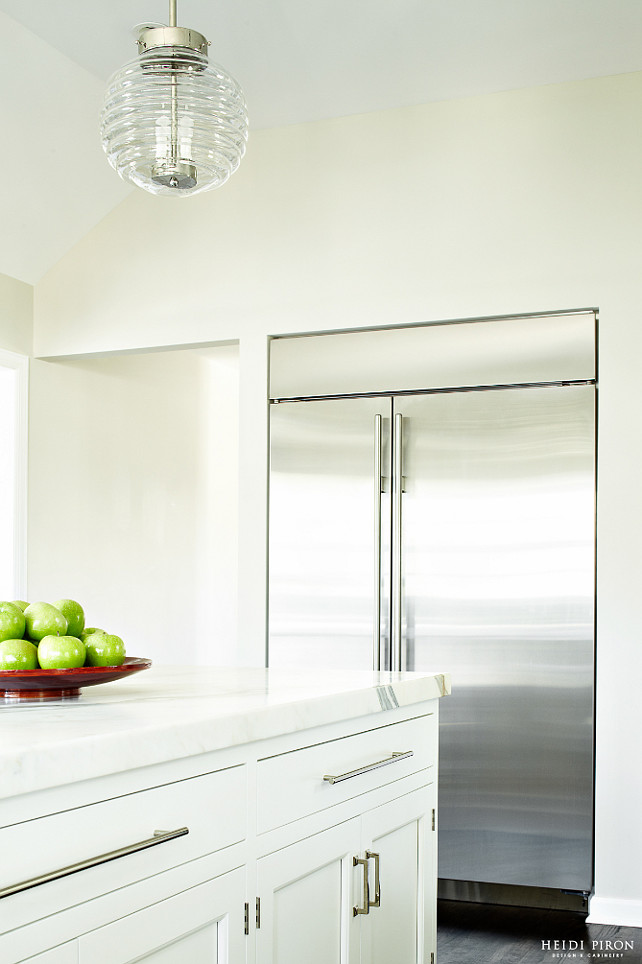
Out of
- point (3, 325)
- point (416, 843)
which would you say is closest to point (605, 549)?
point (416, 843)

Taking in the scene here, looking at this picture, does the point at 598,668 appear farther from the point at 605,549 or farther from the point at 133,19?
the point at 133,19

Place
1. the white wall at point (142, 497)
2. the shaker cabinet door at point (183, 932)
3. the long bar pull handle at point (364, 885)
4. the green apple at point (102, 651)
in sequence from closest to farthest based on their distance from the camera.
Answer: the shaker cabinet door at point (183, 932) → the green apple at point (102, 651) → the long bar pull handle at point (364, 885) → the white wall at point (142, 497)

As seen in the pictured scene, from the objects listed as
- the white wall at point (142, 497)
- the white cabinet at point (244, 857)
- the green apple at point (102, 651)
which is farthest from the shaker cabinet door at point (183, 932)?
the white wall at point (142, 497)

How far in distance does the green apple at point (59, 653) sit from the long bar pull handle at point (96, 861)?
1.24 feet

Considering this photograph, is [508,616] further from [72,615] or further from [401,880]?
[72,615]

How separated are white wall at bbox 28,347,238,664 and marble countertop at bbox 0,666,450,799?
8.14ft

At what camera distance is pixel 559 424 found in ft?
11.5

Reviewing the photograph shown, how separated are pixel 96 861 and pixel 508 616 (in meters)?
2.54

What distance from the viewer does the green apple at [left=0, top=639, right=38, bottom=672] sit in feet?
5.07

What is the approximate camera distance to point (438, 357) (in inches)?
146

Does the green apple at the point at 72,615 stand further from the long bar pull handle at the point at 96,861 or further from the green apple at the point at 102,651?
the long bar pull handle at the point at 96,861

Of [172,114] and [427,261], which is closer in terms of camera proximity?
[172,114]

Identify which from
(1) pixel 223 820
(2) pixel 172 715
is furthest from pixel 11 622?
(1) pixel 223 820

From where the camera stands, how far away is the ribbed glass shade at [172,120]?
2.07m
